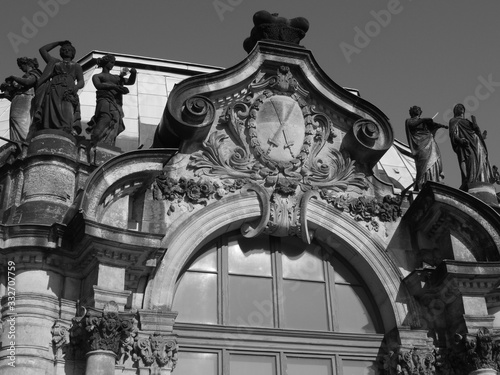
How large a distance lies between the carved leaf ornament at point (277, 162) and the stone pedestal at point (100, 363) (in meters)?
3.06

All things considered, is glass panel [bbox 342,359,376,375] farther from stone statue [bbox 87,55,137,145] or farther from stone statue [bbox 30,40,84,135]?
stone statue [bbox 30,40,84,135]

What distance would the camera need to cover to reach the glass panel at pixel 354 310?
14.3 metres

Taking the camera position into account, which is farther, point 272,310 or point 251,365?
point 272,310

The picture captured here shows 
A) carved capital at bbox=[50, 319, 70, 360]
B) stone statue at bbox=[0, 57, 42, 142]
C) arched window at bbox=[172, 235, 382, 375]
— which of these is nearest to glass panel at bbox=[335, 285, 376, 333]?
arched window at bbox=[172, 235, 382, 375]

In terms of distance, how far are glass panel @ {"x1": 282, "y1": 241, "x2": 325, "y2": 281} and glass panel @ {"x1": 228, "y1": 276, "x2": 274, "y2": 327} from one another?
498 millimetres

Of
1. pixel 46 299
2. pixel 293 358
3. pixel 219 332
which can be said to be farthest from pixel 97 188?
pixel 293 358

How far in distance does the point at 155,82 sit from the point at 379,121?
844cm

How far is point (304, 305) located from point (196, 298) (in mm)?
1990

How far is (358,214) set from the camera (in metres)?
14.9

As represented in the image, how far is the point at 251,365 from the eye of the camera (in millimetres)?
13375

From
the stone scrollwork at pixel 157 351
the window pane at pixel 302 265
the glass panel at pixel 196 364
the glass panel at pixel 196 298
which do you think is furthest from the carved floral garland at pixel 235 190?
the glass panel at pixel 196 364

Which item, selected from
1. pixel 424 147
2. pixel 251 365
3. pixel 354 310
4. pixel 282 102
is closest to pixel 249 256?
pixel 251 365

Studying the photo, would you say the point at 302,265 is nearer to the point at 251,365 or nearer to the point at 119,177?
the point at 251,365

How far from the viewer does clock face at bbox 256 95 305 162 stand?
49.3ft
